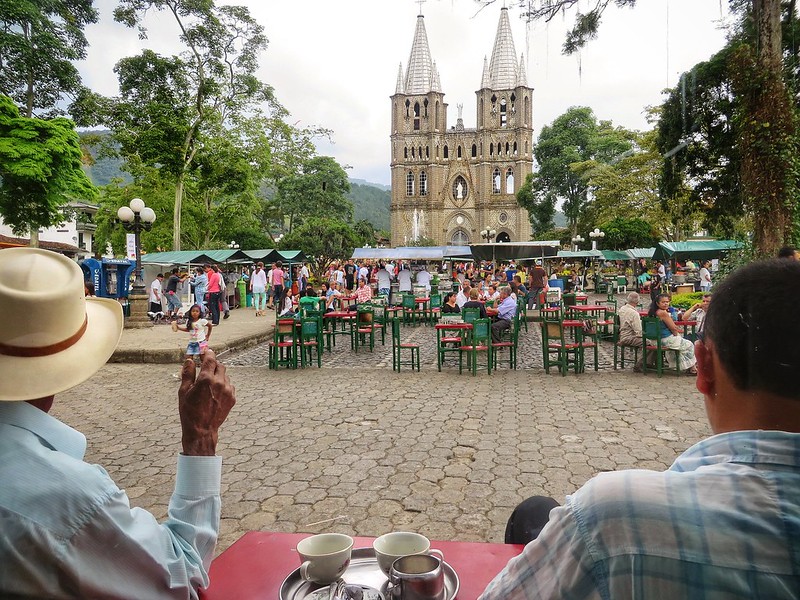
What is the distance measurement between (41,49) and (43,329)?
71.5 feet

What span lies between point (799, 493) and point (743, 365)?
0.22 m

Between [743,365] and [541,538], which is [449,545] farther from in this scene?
[743,365]

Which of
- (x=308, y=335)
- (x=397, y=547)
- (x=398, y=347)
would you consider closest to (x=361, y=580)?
(x=397, y=547)

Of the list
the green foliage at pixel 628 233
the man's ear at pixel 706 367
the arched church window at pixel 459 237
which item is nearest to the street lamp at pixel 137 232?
the man's ear at pixel 706 367

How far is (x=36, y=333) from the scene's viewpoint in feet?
4.01

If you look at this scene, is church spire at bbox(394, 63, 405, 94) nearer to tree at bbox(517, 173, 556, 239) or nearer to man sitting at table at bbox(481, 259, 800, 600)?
tree at bbox(517, 173, 556, 239)

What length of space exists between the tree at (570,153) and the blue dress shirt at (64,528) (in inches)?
1842

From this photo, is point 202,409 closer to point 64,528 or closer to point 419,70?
point 64,528

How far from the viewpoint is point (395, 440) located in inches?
201

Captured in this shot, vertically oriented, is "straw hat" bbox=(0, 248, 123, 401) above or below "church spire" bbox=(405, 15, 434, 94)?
below

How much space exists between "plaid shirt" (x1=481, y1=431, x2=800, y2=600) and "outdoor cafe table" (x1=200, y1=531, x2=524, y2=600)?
24.8 inches

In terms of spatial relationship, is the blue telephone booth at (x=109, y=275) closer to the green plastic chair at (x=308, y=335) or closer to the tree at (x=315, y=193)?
the green plastic chair at (x=308, y=335)

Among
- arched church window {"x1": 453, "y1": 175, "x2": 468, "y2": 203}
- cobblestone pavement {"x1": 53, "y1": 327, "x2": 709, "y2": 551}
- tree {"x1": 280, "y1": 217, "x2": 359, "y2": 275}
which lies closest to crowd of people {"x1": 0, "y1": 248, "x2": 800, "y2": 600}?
cobblestone pavement {"x1": 53, "y1": 327, "x2": 709, "y2": 551}

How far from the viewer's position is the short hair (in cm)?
91
